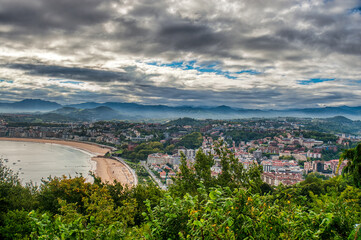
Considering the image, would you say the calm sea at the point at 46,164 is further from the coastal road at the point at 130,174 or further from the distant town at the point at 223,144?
the distant town at the point at 223,144

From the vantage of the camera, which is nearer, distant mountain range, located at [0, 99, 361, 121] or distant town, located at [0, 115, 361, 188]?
distant town, located at [0, 115, 361, 188]

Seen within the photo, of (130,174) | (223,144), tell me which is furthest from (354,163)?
(223,144)

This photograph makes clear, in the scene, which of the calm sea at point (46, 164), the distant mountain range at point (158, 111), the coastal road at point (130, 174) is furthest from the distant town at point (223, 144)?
the distant mountain range at point (158, 111)

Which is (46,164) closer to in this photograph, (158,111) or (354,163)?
(354,163)

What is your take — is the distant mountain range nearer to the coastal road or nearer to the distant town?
the distant town

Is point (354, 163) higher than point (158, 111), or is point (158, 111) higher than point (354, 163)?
point (158, 111)

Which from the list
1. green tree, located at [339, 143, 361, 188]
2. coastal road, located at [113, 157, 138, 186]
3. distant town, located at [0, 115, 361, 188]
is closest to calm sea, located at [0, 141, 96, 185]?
coastal road, located at [113, 157, 138, 186]

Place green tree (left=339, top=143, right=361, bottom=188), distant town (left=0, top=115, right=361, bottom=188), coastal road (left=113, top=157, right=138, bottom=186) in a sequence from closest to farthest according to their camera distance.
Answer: green tree (left=339, top=143, right=361, bottom=188) < coastal road (left=113, top=157, right=138, bottom=186) < distant town (left=0, top=115, right=361, bottom=188)

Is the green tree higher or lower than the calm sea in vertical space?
A: higher
